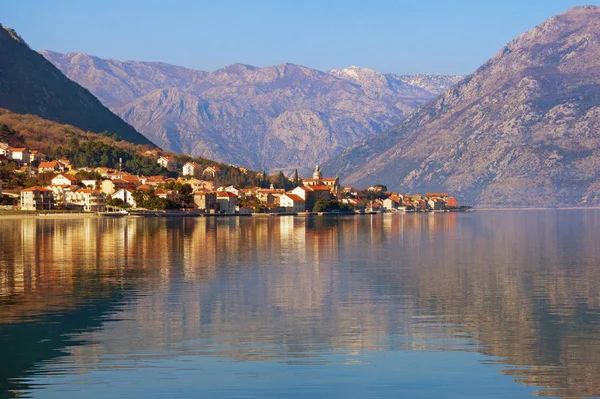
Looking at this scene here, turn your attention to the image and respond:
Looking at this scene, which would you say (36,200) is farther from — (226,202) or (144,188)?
(226,202)

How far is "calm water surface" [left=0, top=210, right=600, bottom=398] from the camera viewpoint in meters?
25.0

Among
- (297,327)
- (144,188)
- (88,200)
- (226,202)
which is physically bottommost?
(297,327)

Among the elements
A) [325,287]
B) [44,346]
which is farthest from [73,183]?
[44,346]

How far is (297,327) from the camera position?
33219 mm

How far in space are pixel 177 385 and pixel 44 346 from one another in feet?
22.9

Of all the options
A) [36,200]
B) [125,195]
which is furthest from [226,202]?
[36,200]

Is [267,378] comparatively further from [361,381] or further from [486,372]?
[486,372]

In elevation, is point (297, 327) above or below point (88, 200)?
below

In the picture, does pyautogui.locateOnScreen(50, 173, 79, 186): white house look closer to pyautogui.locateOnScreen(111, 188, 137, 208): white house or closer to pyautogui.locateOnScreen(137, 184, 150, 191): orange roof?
pyautogui.locateOnScreen(111, 188, 137, 208): white house

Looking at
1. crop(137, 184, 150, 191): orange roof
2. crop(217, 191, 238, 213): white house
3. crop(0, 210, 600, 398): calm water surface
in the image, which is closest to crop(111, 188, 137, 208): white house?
crop(137, 184, 150, 191): orange roof

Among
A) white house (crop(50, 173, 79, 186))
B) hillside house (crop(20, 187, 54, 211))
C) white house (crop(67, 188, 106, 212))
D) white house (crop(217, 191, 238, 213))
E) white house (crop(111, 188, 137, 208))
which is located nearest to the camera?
hillside house (crop(20, 187, 54, 211))

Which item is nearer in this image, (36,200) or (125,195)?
(36,200)

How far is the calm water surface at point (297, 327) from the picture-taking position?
2503 centimetres

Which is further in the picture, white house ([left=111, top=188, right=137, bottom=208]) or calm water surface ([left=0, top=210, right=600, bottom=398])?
white house ([left=111, top=188, right=137, bottom=208])
